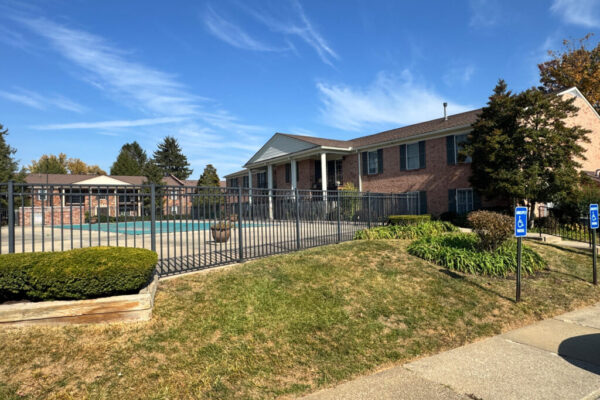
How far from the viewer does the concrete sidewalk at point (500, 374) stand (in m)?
3.56

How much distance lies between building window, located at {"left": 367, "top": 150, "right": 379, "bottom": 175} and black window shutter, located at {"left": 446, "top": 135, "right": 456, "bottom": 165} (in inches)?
197

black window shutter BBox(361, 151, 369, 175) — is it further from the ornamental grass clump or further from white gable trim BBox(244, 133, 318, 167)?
the ornamental grass clump

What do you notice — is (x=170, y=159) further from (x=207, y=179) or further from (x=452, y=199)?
(x=452, y=199)

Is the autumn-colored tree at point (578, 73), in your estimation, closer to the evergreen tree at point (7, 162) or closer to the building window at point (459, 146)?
the building window at point (459, 146)

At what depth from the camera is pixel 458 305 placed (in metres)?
6.23

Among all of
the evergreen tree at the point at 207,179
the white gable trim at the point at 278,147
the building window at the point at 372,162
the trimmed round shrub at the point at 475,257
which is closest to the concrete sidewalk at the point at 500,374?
the trimmed round shrub at the point at 475,257

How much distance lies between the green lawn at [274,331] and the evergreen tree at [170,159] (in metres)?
63.1

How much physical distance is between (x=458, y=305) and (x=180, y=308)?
16.4 ft

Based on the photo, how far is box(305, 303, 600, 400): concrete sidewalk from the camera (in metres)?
3.56

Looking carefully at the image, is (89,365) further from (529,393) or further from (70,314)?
(529,393)

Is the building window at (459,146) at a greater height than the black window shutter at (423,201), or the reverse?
the building window at (459,146)

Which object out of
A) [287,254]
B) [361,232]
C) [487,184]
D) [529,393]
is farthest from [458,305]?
[487,184]

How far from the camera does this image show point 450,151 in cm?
1870

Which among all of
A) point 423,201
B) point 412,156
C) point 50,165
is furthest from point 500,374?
point 50,165
